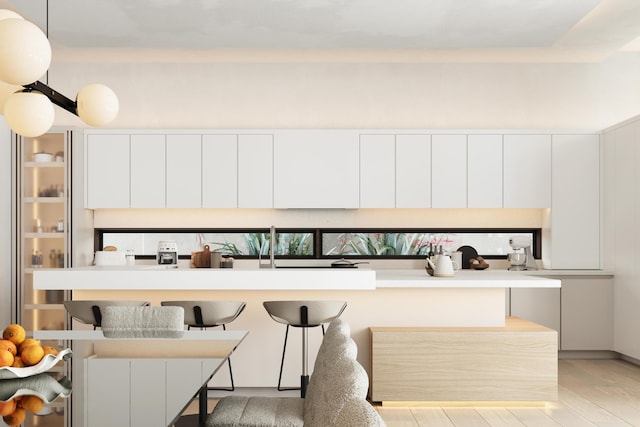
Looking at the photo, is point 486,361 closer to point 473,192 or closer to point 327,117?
point 473,192

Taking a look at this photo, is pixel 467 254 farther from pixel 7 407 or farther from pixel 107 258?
pixel 7 407

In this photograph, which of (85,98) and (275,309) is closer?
(85,98)

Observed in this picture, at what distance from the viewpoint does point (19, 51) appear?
2.21 m

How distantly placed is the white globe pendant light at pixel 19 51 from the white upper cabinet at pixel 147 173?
4.34 metres

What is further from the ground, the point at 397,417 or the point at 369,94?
the point at 369,94

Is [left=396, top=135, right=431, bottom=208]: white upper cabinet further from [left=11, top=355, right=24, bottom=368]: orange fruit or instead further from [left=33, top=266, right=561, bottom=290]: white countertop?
[left=11, top=355, right=24, bottom=368]: orange fruit

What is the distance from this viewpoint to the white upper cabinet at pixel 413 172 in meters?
6.62

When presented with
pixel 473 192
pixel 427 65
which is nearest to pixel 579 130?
pixel 473 192

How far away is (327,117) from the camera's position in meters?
6.99

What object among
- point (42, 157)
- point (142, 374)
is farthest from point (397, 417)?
point (42, 157)

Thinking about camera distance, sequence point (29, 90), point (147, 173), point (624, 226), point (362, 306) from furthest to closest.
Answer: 1. point (147, 173)
2. point (624, 226)
3. point (362, 306)
4. point (29, 90)

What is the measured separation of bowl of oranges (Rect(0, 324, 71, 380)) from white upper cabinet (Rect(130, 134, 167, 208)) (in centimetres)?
447

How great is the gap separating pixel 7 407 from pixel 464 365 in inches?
131

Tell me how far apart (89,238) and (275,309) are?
3.22 meters
